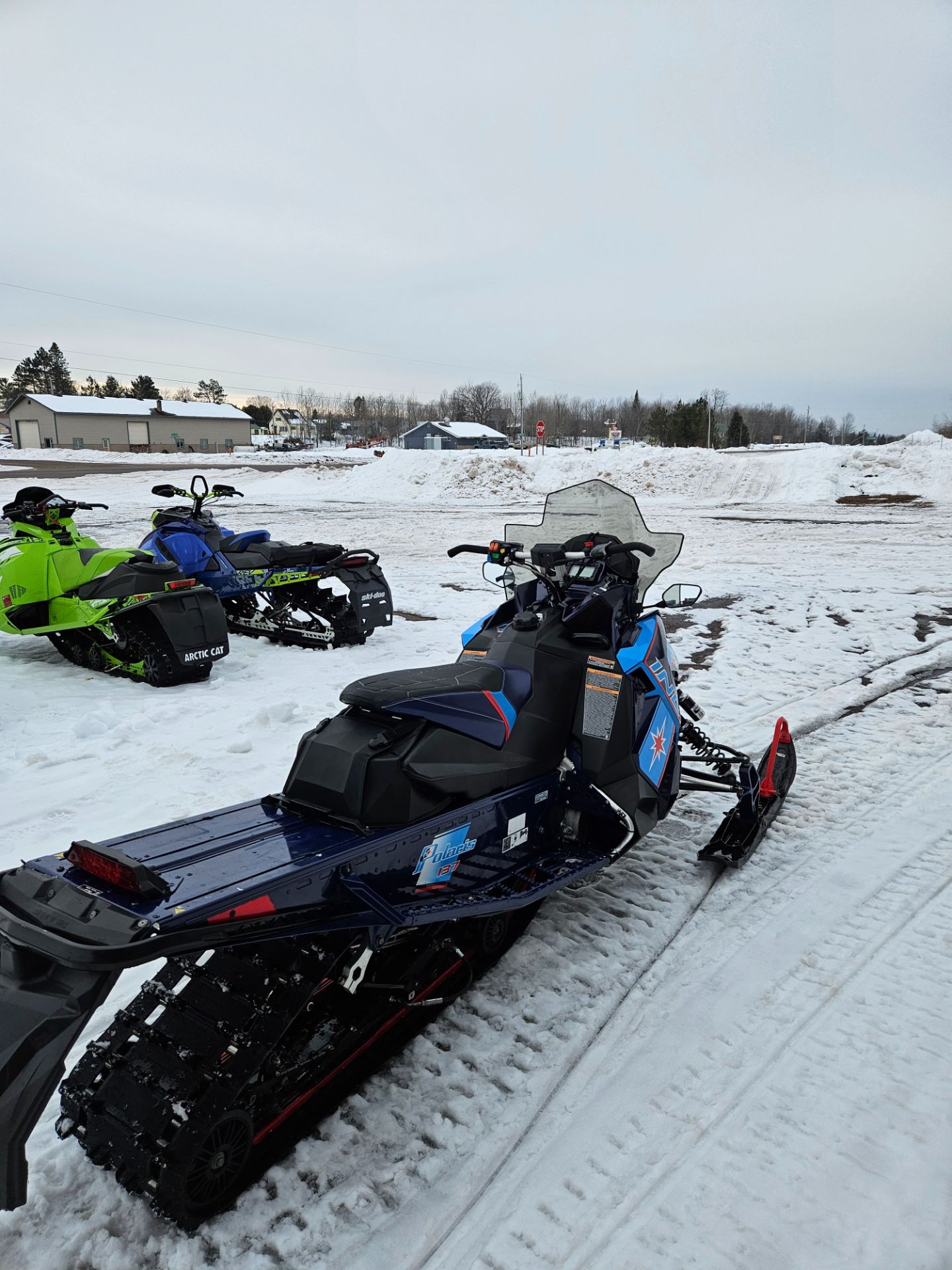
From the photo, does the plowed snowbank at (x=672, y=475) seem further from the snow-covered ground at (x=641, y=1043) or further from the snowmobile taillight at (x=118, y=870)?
the snowmobile taillight at (x=118, y=870)

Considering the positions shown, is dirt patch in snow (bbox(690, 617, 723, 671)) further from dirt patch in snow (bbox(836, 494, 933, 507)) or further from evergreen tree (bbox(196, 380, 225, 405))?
evergreen tree (bbox(196, 380, 225, 405))

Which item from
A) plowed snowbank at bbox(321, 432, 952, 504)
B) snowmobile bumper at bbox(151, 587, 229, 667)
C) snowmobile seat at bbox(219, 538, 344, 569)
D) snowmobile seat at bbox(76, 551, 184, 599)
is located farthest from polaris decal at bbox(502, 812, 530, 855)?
plowed snowbank at bbox(321, 432, 952, 504)

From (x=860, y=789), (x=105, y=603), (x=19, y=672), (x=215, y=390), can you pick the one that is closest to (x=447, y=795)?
(x=860, y=789)

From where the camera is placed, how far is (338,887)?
209cm

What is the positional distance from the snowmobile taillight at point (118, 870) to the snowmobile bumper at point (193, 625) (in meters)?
4.13

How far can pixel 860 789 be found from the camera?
167 inches

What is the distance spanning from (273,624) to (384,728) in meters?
5.30

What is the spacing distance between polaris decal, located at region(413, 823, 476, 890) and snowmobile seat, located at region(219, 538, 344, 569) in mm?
5269

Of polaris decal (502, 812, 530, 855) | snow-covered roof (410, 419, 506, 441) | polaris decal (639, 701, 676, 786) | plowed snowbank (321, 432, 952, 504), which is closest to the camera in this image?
polaris decal (502, 812, 530, 855)

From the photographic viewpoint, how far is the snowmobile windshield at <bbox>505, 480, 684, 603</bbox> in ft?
12.0

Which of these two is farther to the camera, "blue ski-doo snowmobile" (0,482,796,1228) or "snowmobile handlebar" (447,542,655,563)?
"snowmobile handlebar" (447,542,655,563)

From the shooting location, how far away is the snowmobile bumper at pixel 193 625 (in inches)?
228

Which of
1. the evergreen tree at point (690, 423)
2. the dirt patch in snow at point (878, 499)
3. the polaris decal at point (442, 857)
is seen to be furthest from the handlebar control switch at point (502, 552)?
the evergreen tree at point (690, 423)

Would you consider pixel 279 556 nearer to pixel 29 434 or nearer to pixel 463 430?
pixel 463 430
